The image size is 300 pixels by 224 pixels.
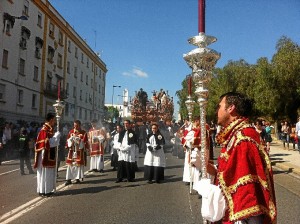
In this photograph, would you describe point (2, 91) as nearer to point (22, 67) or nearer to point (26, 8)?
point (22, 67)

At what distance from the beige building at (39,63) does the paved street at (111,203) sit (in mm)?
13184

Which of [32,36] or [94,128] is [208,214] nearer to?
[94,128]

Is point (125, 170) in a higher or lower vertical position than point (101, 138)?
lower

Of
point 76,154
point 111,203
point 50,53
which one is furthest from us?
point 50,53

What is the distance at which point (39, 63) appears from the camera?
32688 millimetres

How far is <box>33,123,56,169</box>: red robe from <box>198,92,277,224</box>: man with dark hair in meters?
6.28

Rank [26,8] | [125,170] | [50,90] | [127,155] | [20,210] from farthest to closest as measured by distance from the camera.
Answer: [50,90]
[26,8]
[127,155]
[125,170]
[20,210]

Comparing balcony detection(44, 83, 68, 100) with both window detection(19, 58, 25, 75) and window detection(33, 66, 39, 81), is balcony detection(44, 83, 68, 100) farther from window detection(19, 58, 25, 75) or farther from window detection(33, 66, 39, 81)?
window detection(19, 58, 25, 75)

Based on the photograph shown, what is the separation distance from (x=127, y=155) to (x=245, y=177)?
27.3 ft

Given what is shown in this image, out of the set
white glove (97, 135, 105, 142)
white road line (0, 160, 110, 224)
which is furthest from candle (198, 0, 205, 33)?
white glove (97, 135, 105, 142)

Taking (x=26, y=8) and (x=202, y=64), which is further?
(x=26, y=8)

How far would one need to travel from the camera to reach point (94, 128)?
1354 centimetres

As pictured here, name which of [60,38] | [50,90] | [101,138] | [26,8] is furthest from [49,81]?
[101,138]

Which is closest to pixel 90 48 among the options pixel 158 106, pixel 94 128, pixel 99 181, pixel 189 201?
pixel 158 106
